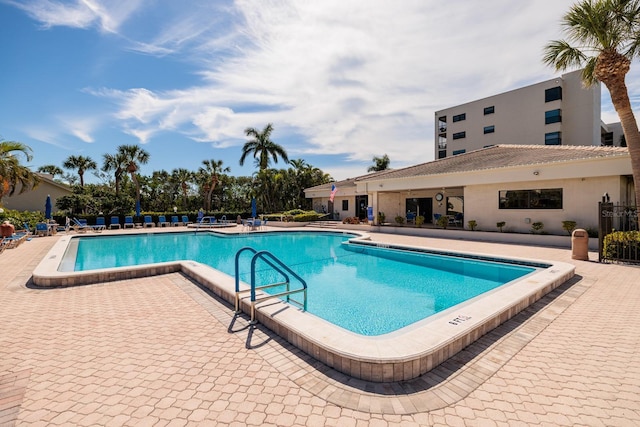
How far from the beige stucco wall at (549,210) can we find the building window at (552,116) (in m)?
23.3

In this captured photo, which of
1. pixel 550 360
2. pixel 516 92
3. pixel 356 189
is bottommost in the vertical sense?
pixel 550 360

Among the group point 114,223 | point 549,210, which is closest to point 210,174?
point 114,223

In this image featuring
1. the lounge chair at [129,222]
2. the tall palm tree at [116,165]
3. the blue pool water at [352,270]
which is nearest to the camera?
the blue pool water at [352,270]

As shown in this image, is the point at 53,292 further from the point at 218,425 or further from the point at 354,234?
the point at 354,234

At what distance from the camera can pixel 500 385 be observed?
10.7 feet

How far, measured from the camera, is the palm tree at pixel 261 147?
106ft

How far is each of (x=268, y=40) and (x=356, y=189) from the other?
1729 cm

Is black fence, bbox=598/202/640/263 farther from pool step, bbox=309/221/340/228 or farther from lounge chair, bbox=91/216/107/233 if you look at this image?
lounge chair, bbox=91/216/107/233

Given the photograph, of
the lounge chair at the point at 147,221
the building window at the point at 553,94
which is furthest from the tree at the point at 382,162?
the lounge chair at the point at 147,221

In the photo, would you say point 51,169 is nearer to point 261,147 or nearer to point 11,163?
point 261,147

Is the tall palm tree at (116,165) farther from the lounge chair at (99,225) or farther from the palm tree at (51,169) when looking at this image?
the palm tree at (51,169)

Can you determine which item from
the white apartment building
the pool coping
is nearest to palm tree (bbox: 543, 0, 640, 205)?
the pool coping

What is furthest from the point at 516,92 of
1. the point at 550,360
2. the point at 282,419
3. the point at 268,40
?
the point at 282,419

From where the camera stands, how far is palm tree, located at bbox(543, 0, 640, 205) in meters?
10.1
